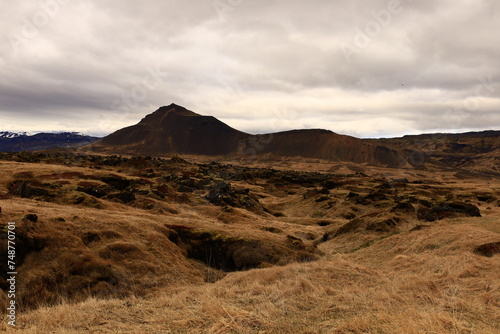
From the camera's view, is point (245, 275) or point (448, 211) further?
point (448, 211)

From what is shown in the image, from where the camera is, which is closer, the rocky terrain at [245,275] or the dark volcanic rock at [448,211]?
the rocky terrain at [245,275]

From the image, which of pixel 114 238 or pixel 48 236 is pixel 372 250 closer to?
pixel 114 238

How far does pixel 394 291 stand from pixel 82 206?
25511 mm

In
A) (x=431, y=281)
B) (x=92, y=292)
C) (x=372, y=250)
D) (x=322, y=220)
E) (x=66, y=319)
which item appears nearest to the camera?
(x=66, y=319)

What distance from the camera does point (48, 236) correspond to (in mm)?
14703

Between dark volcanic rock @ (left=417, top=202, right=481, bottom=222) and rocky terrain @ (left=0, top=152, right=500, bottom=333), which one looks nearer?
rocky terrain @ (left=0, top=152, right=500, bottom=333)

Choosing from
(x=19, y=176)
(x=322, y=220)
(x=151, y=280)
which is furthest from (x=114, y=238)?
(x=19, y=176)

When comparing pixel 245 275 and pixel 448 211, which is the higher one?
pixel 448 211

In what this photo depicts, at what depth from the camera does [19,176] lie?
40.9m

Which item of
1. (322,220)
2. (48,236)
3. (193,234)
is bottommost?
(322,220)

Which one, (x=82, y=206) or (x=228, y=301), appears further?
(x=82, y=206)

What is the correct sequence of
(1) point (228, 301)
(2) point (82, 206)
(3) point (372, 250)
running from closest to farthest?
(1) point (228, 301) → (3) point (372, 250) → (2) point (82, 206)

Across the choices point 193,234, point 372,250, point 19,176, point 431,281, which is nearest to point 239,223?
point 193,234

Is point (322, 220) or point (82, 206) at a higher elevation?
point (82, 206)
